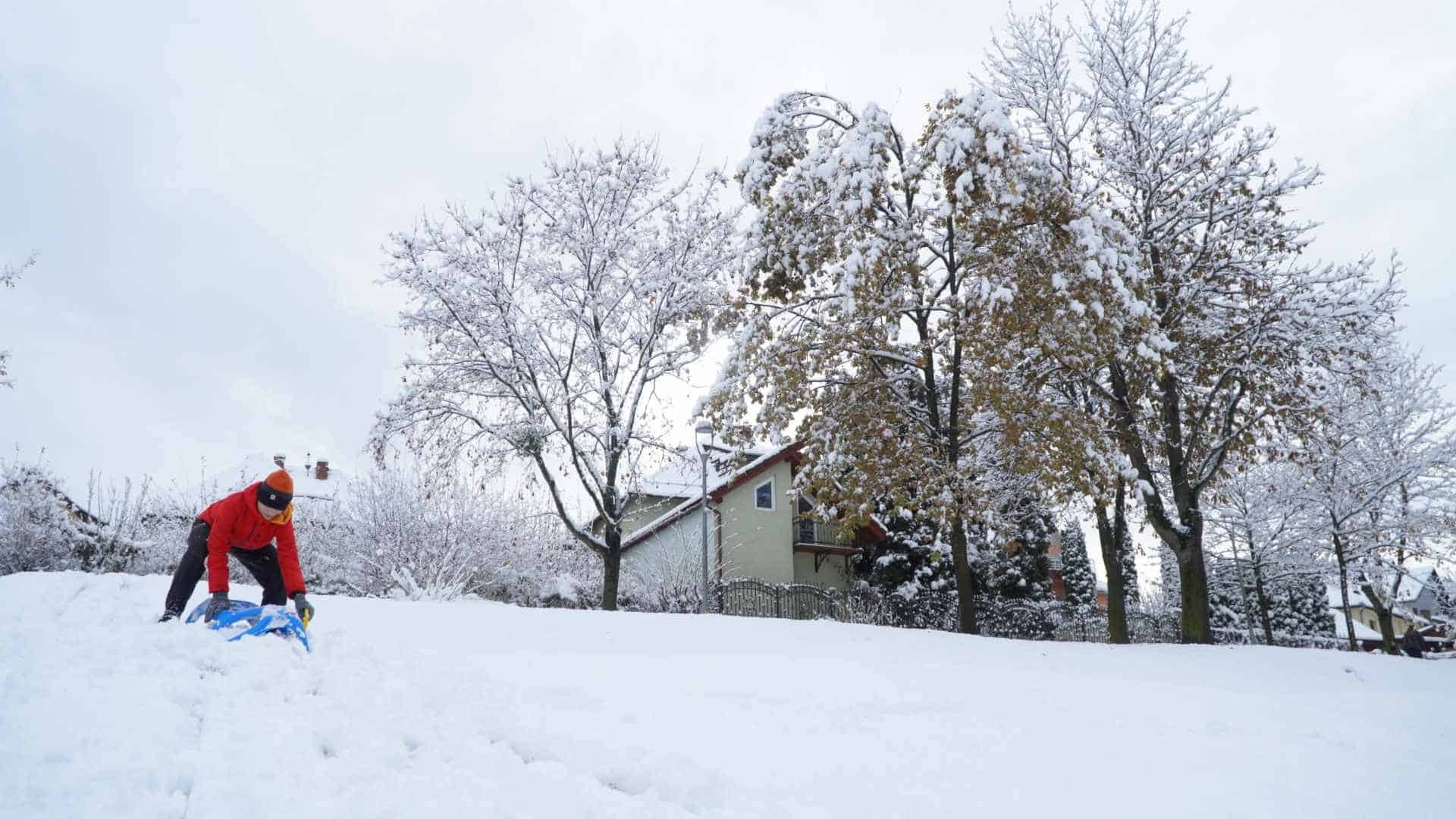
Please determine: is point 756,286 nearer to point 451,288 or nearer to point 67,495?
point 451,288

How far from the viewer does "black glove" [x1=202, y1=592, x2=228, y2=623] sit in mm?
5531

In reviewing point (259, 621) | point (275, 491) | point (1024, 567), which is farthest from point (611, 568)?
point (1024, 567)

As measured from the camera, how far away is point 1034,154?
445 inches

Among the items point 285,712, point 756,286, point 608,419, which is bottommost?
point 285,712

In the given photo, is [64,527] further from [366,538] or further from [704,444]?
[704,444]

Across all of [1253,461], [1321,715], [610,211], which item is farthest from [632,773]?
[610,211]

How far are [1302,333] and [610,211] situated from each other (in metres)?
13.0

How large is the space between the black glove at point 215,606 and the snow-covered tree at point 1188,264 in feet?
36.3

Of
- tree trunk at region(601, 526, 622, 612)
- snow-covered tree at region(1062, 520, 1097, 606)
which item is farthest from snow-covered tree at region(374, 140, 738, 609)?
snow-covered tree at region(1062, 520, 1097, 606)

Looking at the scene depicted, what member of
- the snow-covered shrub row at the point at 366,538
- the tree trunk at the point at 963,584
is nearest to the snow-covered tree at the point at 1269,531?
the tree trunk at the point at 963,584

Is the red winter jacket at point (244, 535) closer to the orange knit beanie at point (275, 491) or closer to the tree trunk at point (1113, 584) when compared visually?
the orange knit beanie at point (275, 491)

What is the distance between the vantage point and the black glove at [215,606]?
553 cm

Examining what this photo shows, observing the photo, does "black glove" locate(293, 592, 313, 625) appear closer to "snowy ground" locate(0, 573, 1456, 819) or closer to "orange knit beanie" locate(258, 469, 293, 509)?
"snowy ground" locate(0, 573, 1456, 819)

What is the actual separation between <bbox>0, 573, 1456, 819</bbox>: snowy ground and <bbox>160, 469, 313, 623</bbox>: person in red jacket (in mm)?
378
